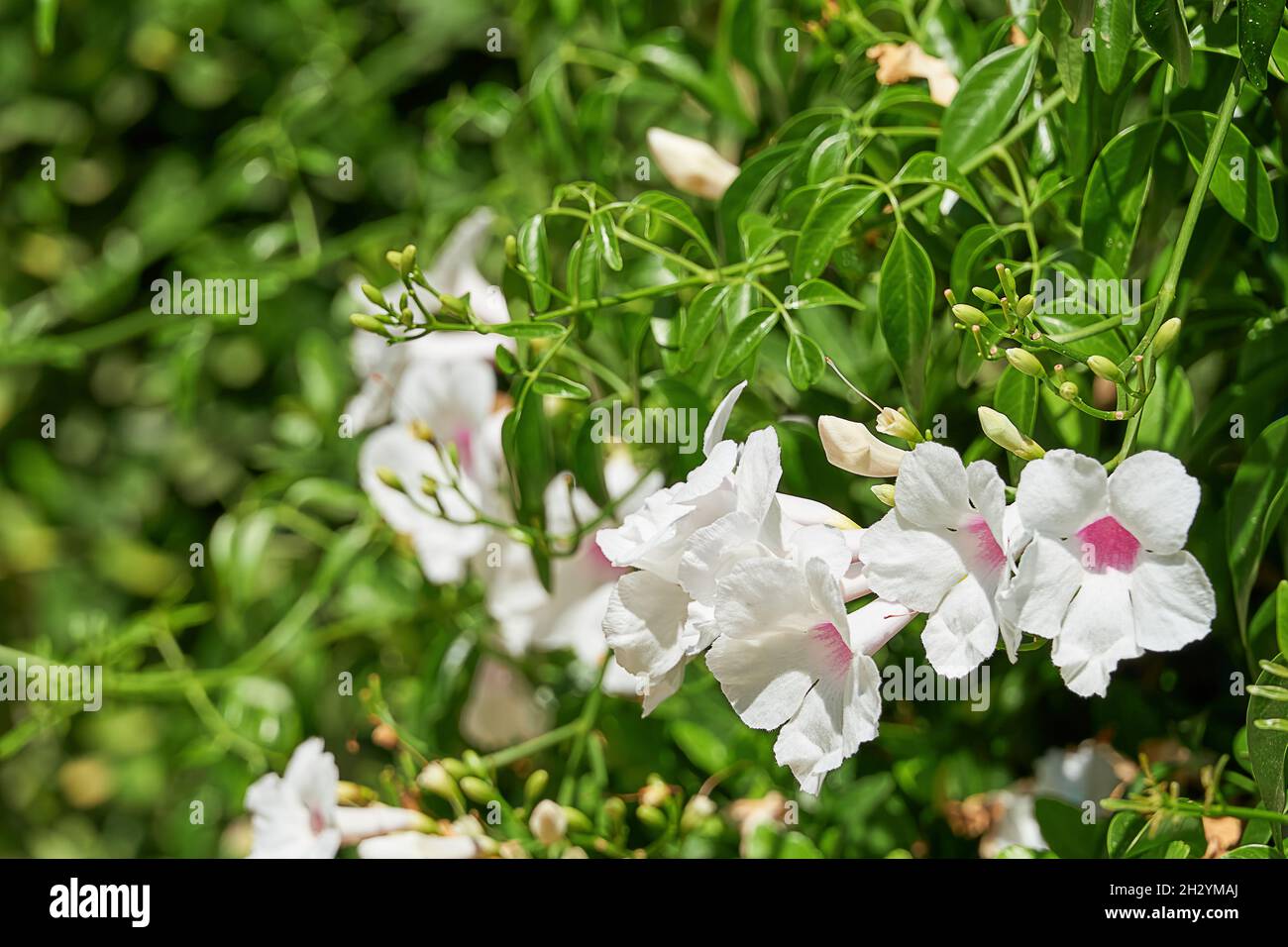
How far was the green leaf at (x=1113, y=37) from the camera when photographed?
1.90 ft

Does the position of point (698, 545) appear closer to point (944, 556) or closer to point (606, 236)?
point (944, 556)

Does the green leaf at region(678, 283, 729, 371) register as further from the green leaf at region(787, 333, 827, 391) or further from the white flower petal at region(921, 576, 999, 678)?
the white flower petal at region(921, 576, 999, 678)

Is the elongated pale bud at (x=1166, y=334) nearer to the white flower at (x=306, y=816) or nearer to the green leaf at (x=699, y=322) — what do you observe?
the green leaf at (x=699, y=322)

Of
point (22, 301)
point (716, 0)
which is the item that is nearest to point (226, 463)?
point (22, 301)

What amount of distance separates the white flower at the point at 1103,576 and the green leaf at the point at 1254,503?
6.8 inches

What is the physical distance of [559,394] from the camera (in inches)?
28.1

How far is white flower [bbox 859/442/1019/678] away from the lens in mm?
500

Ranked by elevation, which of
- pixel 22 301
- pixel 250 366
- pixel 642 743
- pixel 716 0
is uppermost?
pixel 716 0

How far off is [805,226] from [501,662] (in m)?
0.53

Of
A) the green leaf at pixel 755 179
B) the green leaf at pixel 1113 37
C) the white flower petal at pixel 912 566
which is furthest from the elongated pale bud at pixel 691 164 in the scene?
the white flower petal at pixel 912 566

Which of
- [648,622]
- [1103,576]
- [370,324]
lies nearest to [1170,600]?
[1103,576]

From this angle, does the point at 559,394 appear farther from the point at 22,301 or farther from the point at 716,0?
the point at 22,301

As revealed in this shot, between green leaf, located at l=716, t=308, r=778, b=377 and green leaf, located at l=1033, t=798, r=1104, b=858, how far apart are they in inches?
14.1

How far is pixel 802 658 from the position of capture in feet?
1.84
